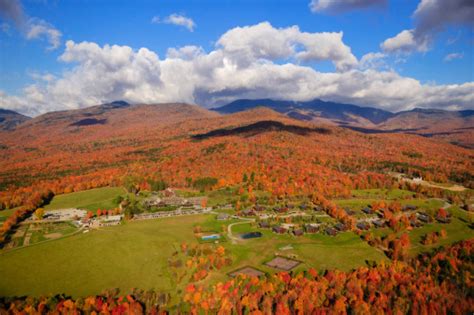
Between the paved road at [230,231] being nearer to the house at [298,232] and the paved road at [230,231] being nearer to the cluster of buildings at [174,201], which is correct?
the house at [298,232]

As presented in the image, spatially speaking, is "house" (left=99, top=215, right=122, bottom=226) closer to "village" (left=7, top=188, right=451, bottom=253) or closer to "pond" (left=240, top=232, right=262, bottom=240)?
"village" (left=7, top=188, right=451, bottom=253)

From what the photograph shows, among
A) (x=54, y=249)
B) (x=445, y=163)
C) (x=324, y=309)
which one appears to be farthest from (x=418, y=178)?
(x=54, y=249)

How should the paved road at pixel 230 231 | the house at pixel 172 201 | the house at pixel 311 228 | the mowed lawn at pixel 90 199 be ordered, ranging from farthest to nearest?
1. the house at pixel 172 201
2. the mowed lawn at pixel 90 199
3. the house at pixel 311 228
4. the paved road at pixel 230 231

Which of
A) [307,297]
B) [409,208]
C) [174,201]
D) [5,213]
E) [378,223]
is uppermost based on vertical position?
[5,213]

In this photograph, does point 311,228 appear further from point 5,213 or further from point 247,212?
point 5,213

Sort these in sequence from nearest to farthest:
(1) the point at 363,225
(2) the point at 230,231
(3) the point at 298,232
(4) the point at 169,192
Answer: (3) the point at 298,232, (2) the point at 230,231, (1) the point at 363,225, (4) the point at 169,192


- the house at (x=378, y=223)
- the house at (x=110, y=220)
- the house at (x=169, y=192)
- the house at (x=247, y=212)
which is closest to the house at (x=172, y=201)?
the house at (x=169, y=192)

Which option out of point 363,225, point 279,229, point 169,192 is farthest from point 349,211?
point 169,192

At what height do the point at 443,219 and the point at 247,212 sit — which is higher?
the point at 247,212
